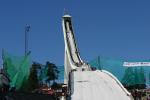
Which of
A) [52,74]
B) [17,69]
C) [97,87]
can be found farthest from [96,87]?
[52,74]

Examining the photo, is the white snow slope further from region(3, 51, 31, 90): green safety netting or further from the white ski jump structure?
region(3, 51, 31, 90): green safety netting

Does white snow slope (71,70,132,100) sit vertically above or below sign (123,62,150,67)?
below

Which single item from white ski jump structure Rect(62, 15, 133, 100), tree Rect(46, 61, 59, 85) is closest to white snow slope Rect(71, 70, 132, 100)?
white ski jump structure Rect(62, 15, 133, 100)

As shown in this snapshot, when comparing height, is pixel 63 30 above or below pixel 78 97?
above

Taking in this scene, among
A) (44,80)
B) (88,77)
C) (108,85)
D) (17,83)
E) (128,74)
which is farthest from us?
(44,80)

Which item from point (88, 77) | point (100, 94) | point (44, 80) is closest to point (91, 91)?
point (100, 94)

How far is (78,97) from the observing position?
2080 cm

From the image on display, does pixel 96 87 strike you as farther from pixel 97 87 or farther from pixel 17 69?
pixel 17 69

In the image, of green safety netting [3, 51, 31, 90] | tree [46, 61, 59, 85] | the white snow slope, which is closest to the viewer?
the white snow slope

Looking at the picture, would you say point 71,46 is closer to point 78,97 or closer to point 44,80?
point 44,80

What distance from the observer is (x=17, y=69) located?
41938 millimetres

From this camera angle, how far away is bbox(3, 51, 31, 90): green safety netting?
127 feet

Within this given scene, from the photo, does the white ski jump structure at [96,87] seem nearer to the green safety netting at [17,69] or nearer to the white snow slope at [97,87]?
the white snow slope at [97,87]

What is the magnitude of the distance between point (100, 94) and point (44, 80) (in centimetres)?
2832
